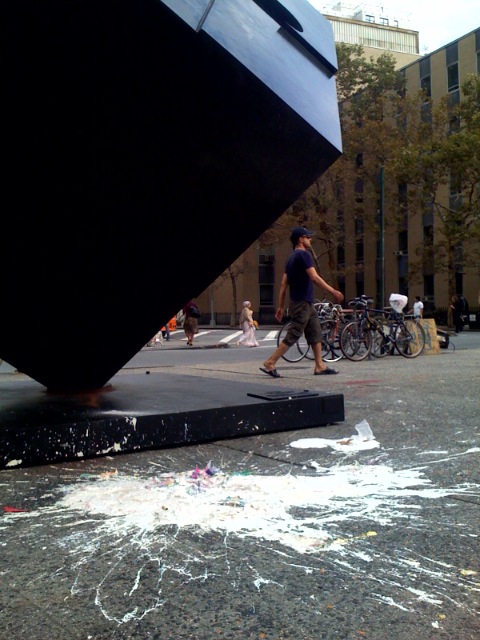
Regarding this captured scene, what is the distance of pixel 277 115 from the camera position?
3.94m

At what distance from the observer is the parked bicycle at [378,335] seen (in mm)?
12016

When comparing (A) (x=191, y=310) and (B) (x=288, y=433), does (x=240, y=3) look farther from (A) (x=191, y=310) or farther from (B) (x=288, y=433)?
(A) (x=191, y=310)

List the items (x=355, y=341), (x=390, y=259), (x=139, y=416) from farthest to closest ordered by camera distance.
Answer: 1. (x=390, y=259)
2. (x=355, y=341)
3. (x=139, y=416)

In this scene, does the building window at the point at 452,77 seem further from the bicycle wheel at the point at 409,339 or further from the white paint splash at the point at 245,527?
the white paint splash at the point at 245,527

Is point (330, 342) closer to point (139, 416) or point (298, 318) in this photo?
point (298, 318)

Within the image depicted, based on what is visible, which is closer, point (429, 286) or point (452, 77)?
point (452, 77)

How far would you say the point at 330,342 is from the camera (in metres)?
12.2

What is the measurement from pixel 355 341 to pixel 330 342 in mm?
450

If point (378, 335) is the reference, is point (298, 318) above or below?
above

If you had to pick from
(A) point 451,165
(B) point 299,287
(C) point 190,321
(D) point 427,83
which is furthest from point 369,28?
(B) point 299,287

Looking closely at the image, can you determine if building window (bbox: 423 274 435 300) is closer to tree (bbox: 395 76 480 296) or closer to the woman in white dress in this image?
tree (bbox: 395 76 480 296)

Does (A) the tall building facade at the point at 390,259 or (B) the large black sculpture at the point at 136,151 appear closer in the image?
(B) the large black sculpture at the point at 136,151

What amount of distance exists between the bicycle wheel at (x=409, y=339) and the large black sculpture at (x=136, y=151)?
8432mm

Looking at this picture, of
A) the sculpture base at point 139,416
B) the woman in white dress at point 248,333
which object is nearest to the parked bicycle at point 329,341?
the sculpture base at point 139,416
